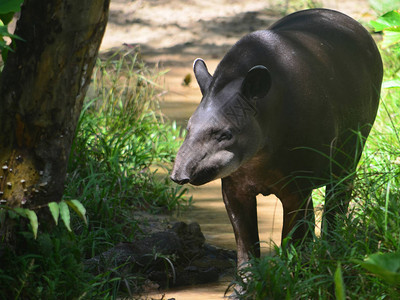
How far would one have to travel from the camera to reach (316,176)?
4.62m

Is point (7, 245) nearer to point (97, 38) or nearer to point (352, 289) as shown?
point (97, 38)

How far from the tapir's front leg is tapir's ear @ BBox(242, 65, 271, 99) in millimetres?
628

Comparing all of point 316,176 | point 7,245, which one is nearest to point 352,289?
point 316,176

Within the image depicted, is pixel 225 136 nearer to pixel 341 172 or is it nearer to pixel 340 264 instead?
pixel 341 172

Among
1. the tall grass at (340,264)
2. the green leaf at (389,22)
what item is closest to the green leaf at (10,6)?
the tall grass at (340,264)

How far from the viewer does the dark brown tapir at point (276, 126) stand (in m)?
4.28

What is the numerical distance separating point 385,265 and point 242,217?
1.66 meters

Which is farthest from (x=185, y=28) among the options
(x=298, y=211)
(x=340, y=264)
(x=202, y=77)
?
(x=340, y=264)

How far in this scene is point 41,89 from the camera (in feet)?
12.3

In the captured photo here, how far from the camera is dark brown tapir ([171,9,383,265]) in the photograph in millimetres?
4281

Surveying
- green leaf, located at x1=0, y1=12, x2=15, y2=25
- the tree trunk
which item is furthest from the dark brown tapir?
green leaf, located at x1=0, y1=12, x2=15, y2=25

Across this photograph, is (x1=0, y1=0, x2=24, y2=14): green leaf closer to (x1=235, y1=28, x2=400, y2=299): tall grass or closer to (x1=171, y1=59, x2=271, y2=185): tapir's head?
(x1=171, y1=59, x2=271, y2=185): tapir's head

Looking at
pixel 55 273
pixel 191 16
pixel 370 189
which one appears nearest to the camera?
pixel 55 273

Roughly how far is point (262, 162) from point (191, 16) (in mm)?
9553
